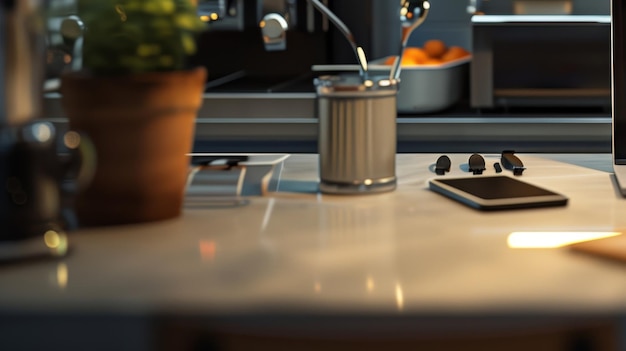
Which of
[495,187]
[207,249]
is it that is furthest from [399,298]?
[495,187]

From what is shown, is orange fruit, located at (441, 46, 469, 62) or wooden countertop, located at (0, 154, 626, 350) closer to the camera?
wooden countertop, located at (0, 154, 626, 350)

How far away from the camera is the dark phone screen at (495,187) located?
1152 mm

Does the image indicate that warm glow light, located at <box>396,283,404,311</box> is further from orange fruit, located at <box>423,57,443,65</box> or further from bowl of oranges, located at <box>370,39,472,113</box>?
orange fruit, located at <box>423,57,443,65</box>

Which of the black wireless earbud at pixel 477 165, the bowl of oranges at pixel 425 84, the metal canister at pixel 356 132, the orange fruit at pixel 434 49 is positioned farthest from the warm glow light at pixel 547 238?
the orange fruit at pixel 434 49

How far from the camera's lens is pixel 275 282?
0.81 metres

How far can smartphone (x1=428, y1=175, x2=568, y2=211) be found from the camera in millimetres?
1106

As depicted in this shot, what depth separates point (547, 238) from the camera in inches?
37.9

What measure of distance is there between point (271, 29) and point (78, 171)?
0.44 m

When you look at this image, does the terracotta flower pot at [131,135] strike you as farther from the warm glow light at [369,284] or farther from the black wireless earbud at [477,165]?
the black wireless earbud at [477,165]

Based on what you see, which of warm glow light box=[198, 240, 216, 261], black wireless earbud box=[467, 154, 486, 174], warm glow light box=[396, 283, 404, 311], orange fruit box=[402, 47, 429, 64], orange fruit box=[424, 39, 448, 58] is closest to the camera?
warm glow light box=[396, 283, 404, 311]

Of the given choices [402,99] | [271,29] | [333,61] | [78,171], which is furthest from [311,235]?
[333,61]

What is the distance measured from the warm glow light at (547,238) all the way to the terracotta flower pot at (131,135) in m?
0.38

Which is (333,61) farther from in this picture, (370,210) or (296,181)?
(370,210)

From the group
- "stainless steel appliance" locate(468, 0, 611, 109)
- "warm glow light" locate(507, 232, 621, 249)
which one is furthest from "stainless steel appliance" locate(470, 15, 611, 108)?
"warm glow light" locate(507, 232, 621, 249)
